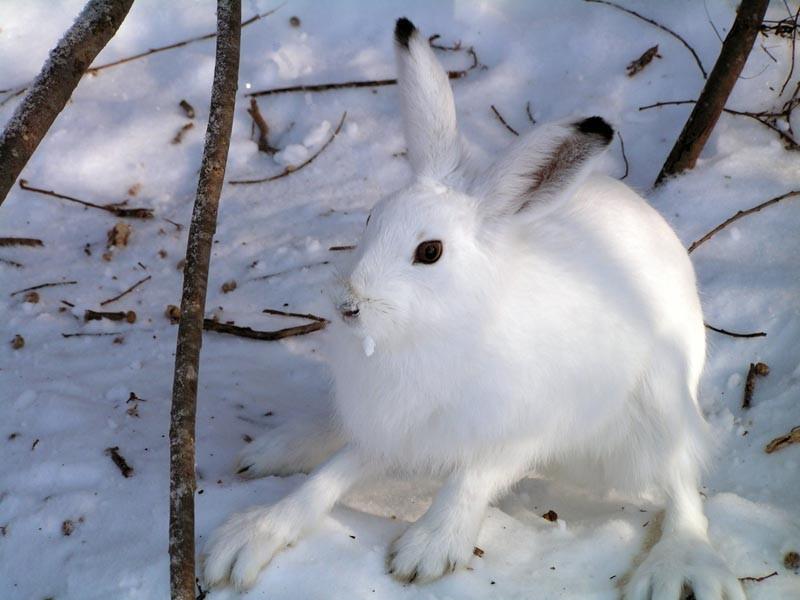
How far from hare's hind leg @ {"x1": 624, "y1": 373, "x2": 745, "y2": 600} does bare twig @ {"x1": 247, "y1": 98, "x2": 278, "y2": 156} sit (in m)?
2.60

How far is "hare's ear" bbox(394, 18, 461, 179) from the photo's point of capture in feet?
9.37

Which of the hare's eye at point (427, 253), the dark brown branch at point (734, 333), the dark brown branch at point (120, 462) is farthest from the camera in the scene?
the dark brown branch at point (734, 333)

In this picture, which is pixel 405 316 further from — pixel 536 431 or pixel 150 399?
pixel 150 399

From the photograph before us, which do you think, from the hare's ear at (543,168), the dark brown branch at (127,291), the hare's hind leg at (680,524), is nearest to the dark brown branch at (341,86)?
the dark brown branch at (127,291)

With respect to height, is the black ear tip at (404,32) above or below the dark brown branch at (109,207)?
above

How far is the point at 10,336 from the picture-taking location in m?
3.89

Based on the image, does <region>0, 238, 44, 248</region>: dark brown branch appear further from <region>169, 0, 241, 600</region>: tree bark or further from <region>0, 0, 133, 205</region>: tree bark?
<region>0, 0, 133, 205</region>: tree bark

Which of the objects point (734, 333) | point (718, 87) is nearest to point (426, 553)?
point (734, 333)

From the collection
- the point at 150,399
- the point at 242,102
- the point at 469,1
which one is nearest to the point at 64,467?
the point at 150,399

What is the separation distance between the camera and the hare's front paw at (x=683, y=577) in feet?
8.82

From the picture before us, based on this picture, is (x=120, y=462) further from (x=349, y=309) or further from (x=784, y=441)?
(x=784, y=441)

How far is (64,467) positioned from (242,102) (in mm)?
2473

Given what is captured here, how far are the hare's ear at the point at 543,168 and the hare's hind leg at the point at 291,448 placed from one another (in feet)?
3.58

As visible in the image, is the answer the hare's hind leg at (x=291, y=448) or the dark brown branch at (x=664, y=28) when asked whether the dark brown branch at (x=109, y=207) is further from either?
the dark brown branch at (x=664, y=28)
